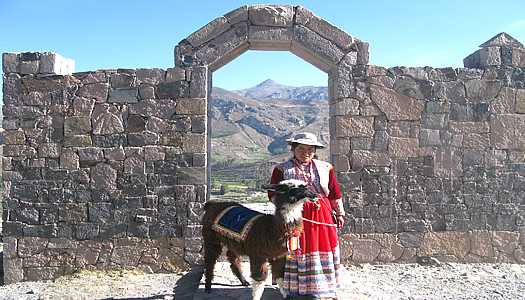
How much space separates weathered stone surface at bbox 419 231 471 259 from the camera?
5.68 metres

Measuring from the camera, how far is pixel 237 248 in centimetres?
398

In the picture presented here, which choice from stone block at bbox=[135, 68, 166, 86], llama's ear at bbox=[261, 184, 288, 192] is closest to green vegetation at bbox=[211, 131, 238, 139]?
stone block at bbox=[135, 68, 166, 86]

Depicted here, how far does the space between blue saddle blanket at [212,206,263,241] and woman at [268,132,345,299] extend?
0.40 meters

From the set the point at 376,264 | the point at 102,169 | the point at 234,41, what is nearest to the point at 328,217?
the point at 376,264

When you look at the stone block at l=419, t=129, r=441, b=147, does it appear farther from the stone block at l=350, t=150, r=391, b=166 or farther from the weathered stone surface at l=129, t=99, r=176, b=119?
the weathered stone surface at l=129, t=99, r=176, b=119

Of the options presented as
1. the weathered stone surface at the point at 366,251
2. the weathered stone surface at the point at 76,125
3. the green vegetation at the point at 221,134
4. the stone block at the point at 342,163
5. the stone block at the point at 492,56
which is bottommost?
the weathered stone surface at the point at 366,251

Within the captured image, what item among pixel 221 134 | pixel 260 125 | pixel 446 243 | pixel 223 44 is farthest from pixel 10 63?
pixel 260 125

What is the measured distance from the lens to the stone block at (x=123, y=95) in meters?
5.59

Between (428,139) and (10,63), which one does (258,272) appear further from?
(10,63)

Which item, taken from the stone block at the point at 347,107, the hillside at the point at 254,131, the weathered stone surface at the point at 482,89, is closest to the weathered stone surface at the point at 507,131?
the weathered stone surface at the point at 482,89

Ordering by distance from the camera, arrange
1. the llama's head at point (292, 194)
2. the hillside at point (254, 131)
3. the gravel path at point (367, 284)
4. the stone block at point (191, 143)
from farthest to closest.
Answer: the hillside at point (254, 131) → the stone block at point (191, 143) → the gravel path at point (367, 284) → the llama's head at point (292, 194)

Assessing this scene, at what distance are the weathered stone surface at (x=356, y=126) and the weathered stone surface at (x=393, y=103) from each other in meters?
0.29

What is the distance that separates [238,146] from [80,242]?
45.6 m

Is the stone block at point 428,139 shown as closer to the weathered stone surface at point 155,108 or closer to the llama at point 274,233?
the llama at point 274,233
